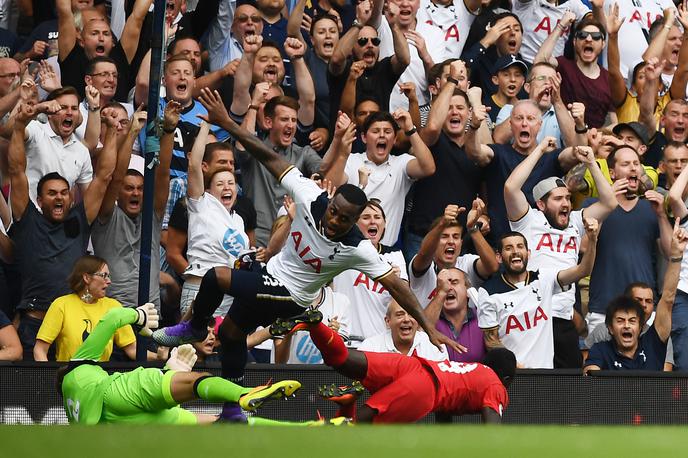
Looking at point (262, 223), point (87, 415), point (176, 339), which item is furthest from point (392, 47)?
point (87, 415)

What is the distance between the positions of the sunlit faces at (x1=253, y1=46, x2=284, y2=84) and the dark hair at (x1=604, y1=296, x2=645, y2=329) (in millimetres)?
3809

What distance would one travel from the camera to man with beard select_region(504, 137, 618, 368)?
12.6 metres

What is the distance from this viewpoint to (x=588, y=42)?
1443 cm

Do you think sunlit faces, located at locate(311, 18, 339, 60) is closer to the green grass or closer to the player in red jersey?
the player in red jersey

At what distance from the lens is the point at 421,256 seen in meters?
12.1

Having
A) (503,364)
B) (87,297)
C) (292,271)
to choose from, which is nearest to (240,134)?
(292,271)

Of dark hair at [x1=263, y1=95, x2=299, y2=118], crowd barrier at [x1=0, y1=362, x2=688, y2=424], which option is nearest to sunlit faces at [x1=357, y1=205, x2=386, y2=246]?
dark hair at [x1=263, y1=95, x2=299, y2=118]

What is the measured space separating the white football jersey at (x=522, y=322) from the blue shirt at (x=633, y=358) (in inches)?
15.5

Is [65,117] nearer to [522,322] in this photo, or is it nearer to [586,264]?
[522,322]

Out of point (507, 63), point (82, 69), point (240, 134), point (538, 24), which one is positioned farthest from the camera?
point (538, 24)

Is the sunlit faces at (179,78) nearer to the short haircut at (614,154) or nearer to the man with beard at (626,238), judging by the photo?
the man with beard at (626,238)

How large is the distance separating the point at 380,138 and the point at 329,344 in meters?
3.12

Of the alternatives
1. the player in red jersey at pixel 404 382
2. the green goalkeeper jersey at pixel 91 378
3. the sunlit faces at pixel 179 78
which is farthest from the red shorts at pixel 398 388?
the sunlit faces at pixel 179 78

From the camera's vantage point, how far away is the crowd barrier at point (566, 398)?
1077 centimetres
